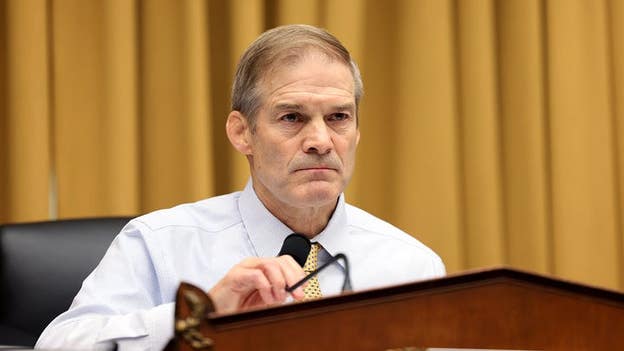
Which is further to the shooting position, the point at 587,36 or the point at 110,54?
the point at 587,36

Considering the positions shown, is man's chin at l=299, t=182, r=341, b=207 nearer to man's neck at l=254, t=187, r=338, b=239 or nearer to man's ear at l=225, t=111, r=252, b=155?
man's neck at l=254, t=187, r=338, b=239

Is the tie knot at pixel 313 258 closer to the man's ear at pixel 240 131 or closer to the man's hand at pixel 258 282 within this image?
the man's ear at pixel 240 131

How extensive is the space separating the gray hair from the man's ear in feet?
0.08

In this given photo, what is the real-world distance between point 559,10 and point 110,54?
4.28 ft

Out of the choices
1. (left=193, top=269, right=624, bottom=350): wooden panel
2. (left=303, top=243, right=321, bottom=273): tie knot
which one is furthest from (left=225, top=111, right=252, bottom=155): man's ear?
(left=193, top=269, right=624, bottom=350): wooden panel

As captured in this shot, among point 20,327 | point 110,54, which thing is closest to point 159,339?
point 20,327

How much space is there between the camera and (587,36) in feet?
7.94

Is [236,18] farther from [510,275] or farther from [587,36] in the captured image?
[510,275]

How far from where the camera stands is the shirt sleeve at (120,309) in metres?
1.15

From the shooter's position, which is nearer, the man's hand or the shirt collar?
the man's hand

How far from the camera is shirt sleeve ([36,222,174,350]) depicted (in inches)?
45.4

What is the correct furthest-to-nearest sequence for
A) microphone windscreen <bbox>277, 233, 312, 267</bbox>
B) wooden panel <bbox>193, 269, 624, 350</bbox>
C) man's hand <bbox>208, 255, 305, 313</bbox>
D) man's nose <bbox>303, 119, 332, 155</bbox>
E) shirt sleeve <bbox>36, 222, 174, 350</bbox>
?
man's nose <bbox>303, 119, 332, 155</bbox> → microphone windscreen <bbox>277, 233, 312, 267</bbox> → shirt sleeve <bbox>36, 222, 174, 350</bbox> → man's hand <bbox>208, 255, 305, 313</bbox> → wooden panel <bbox>193, 269, 624, 350</bbox>

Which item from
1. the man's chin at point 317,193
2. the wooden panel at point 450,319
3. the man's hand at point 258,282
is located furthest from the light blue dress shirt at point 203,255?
the wooden panel at point 450,319

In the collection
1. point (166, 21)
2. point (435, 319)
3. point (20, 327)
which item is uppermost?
point (166, 21)
